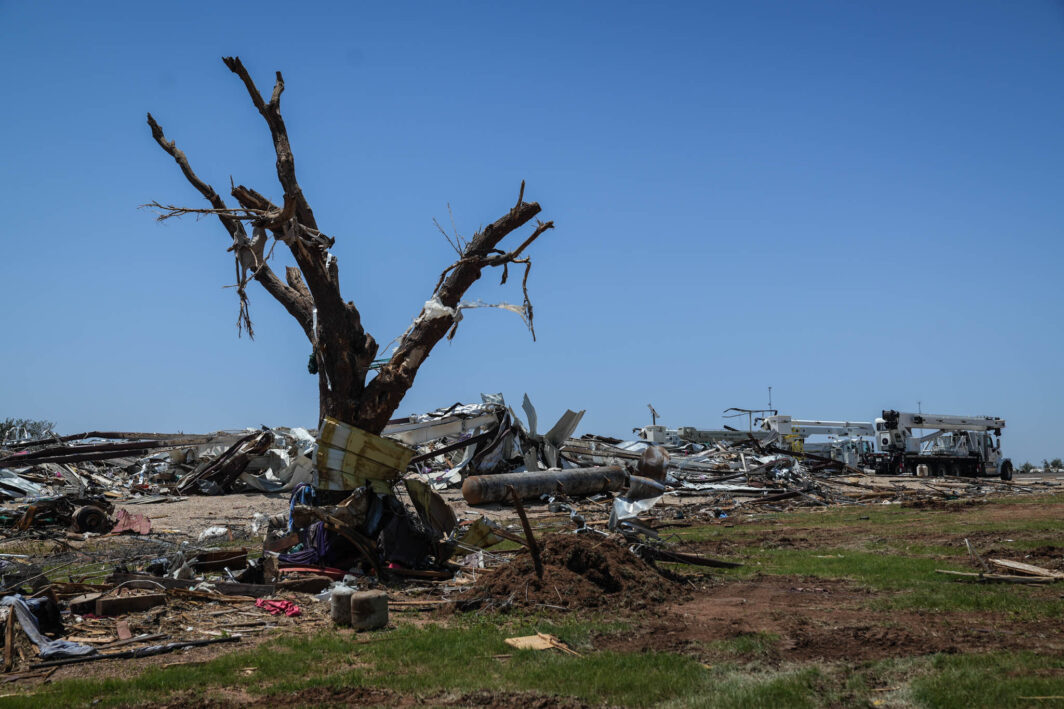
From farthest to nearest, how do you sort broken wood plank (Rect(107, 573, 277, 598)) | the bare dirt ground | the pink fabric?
the bare dirt ground < broken wood plank (Rect(107, 573, 277, 598)) < the pink fabric

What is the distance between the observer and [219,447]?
25453 mm

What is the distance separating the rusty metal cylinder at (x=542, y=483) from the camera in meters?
18.9

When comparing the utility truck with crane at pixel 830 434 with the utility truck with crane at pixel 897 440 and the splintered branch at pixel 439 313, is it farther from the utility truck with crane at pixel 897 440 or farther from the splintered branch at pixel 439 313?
the splintered branch at pixel 439 313

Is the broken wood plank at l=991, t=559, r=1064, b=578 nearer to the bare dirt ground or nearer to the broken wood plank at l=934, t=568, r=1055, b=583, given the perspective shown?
the broken wood plank at l=934, t=568, r=1055, b=583

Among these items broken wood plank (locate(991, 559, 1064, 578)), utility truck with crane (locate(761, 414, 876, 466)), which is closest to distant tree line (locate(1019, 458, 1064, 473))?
utility truck with crane (locate(761, 414, 876, 466))

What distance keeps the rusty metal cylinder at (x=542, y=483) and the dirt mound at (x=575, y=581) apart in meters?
8.84

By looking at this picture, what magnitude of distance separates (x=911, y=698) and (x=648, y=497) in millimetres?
6869

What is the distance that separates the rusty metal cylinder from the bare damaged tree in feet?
24.7

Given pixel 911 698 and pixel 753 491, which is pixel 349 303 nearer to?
pixel 911 698

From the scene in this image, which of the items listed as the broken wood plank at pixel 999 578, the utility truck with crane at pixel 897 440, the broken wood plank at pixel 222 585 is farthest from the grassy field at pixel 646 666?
the utility truck with crane at pixel 897 440

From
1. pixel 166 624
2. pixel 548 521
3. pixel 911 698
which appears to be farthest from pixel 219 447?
pixel 911 698

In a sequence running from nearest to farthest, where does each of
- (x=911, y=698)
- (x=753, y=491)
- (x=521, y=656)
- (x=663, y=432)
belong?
(x=911, y=698), (x=521, y=656), (x=753, y=491), (x=663, y=432)

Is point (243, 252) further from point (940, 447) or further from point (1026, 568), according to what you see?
point (940, 447)

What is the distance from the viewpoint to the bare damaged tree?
34.2ft
